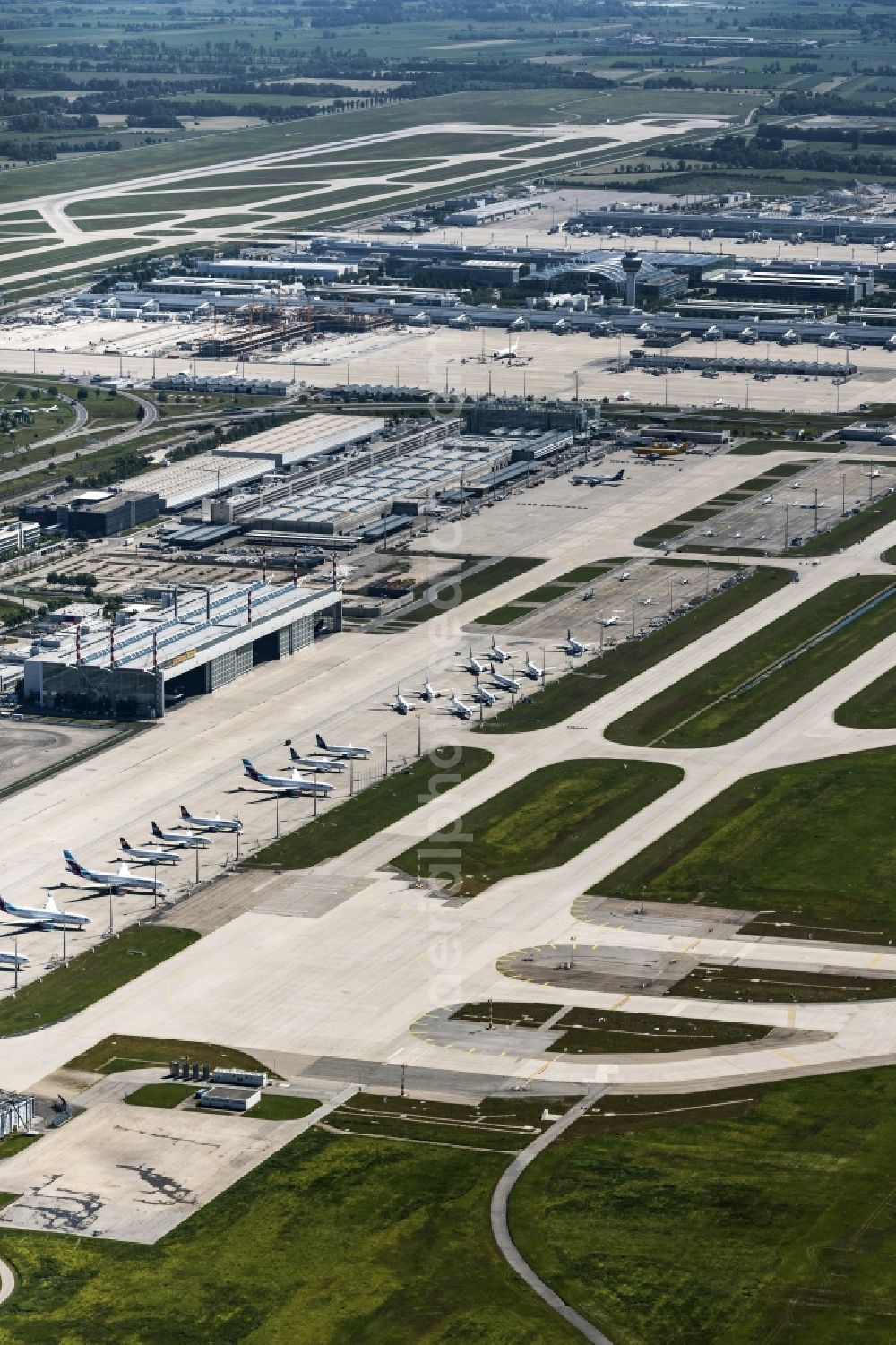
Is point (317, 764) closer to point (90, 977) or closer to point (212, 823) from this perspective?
point (212, 823)

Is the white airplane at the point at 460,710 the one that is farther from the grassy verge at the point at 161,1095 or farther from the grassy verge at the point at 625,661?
the grassy verge at the point at 161,1095

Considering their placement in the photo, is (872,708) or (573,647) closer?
(872,708)

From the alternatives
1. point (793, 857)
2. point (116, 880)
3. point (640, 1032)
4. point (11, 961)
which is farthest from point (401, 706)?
point (640, 1032)

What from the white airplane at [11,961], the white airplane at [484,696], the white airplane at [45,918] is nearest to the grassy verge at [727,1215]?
the white airplane at [11,961]

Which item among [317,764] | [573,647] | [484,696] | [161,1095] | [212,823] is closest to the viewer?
[161,1095]

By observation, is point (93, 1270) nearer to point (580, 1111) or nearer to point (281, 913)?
point (580, 1111)

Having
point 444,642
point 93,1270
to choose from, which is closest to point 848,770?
point 444,642
